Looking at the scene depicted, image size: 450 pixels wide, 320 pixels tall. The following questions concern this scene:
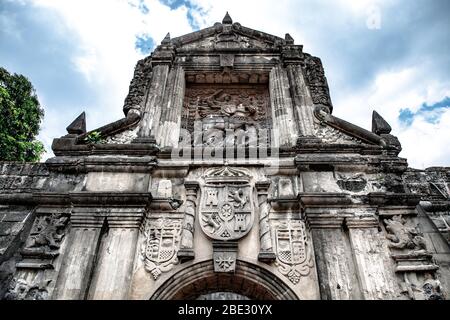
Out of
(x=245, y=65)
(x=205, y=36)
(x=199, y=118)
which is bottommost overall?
(x=199, y=118)

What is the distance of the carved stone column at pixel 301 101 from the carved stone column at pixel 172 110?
8.22ft

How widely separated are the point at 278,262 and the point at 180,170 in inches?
91.7

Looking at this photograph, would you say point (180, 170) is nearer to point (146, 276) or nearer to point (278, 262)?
point (146, 276)

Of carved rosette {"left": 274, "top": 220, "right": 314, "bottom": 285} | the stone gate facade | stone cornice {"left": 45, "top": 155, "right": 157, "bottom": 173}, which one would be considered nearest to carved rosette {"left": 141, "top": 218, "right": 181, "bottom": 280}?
the stone gate facade

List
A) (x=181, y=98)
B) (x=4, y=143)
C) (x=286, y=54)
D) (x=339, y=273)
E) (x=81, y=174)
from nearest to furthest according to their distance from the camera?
(x=339, y=273) < (x=81, y=174) < (x=181, y=98) < (x=286, y=54) < (x=4, y=143)

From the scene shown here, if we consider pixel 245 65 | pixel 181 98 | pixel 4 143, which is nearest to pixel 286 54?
pixel 245 65

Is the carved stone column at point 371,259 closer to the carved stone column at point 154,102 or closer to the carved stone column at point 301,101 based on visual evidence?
the carved stone column at point 301,101

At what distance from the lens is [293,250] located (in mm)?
4883

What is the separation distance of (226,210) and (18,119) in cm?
1309

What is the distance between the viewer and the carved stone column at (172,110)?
20.8 feet

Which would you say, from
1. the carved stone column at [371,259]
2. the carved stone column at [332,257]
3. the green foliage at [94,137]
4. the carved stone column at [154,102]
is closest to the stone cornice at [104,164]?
the green foliage at [94,137]

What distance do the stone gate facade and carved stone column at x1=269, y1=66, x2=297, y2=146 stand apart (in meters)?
0.03

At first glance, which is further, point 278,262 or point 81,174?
point 81,174

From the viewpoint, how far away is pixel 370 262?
15.0 ft
